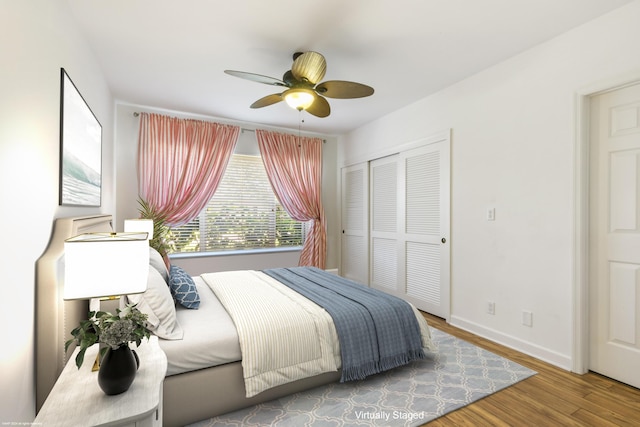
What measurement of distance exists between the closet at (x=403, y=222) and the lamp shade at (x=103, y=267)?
3023 millimetres

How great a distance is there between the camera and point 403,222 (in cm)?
404

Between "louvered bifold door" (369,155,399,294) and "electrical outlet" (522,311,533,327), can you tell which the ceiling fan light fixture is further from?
"electrical outlet" (522,311,533,327)

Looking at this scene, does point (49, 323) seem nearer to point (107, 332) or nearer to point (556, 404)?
point (107, 332)

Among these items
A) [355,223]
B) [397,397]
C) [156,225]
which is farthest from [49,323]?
[355,223]

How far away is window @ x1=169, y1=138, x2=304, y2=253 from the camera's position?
176 inches

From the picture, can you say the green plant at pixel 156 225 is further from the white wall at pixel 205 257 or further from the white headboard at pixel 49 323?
the white headboard at pixel 49 323

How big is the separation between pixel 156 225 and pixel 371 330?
9.94 ft

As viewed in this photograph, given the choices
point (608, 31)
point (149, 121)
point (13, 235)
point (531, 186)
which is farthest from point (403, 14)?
point (149, 121)

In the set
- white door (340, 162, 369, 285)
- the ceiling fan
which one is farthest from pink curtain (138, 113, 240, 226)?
the ceiling fan

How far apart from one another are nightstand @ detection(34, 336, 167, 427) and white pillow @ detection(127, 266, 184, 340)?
455 millimetres

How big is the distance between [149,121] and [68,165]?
8.19 ft

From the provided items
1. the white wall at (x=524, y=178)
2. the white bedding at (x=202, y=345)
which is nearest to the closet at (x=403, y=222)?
the white wall at (x=524, y=178)

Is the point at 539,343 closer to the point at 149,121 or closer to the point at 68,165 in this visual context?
the point at 68,165

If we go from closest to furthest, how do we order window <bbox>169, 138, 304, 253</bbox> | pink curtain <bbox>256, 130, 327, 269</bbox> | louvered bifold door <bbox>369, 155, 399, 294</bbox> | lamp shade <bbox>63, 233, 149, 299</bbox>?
1. lamp shade <bbox>63, 233, 149, 299</bbox>
2. louvered bifold door <bbox>369, 155, 399, 294</bbox>
3. window <bbox>169, 138, 304, 253</bbox>
4. pink curtain <bbox>256, 130, 327, 269</bbox>
